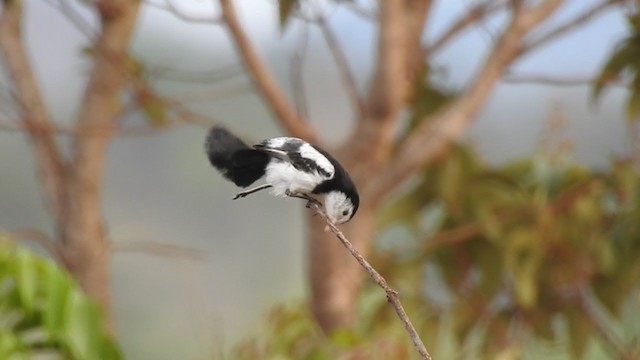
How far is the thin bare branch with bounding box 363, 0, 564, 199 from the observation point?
5.36 feet

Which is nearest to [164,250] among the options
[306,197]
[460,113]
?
[460,113]

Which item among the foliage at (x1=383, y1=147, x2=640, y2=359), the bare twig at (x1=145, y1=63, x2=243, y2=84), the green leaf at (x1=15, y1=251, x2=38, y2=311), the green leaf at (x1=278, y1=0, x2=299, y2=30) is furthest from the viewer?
the foliage at (x1=383, y1=147, x2=640, y2=359)

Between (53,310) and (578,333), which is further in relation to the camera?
(578,333)

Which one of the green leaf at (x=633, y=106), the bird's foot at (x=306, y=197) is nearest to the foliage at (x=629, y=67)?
the green leaf at (x=633, y=106)

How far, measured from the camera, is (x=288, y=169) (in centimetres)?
45

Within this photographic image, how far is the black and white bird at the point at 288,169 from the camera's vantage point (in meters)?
0.44

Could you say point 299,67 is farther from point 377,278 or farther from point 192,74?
point 377,278

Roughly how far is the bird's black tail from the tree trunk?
1.17 m

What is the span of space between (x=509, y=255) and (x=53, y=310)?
0.91m

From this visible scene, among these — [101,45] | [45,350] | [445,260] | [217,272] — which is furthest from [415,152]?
[217,272]

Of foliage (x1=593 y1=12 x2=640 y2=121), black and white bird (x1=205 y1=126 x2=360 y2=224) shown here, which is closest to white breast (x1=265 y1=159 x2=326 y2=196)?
black and white bird (x1=205 y1=126 x2=360 y2=224)

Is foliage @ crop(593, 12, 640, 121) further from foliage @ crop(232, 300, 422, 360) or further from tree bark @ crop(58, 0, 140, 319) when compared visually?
tree bark @ crop(58, 0, 140, 319)

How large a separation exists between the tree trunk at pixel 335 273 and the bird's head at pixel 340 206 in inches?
45.3

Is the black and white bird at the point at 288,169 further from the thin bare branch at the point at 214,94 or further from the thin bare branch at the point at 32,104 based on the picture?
the thin bare branch at the point at 32,104
